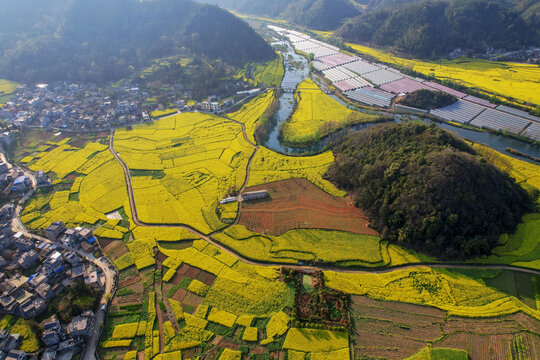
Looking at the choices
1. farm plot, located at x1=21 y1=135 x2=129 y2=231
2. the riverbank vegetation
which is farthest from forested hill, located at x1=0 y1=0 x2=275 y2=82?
farm plot, located at x1=21 y1=135 x2=129 y2=231

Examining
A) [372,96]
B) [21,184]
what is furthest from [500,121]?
[21,184]

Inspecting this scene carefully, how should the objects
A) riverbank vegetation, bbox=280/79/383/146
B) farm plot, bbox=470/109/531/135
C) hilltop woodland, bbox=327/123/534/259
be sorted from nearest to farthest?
hilltop woodland, bbox=327/123/534/259
farm plot, bbox=470/109/531/135
riverbank vegetation, bbox=280/79/383/146

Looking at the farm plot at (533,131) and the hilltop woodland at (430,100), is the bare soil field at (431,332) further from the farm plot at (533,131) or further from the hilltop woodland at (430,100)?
the hilltop woodland at (430,100)

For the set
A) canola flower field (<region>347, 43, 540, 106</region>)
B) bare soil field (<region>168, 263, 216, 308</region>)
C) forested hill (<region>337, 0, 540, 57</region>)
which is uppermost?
forested hill (<region>337, 0, 540, 57</region>)

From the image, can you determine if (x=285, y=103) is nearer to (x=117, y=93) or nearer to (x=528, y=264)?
(x=117, y=93)

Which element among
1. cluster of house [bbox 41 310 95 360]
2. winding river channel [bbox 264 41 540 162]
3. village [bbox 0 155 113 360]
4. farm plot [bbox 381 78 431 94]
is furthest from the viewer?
farm plot [bbox 381 78 431 94]

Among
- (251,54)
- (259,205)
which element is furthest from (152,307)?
(251,54)

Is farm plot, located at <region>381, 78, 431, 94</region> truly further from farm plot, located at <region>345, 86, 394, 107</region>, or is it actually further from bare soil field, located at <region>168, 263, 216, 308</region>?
bare soil field, located at <region>168, 263, 216, 308</region>

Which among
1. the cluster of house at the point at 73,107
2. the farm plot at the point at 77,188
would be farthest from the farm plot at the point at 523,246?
the cluster of house at the point at 73,107
